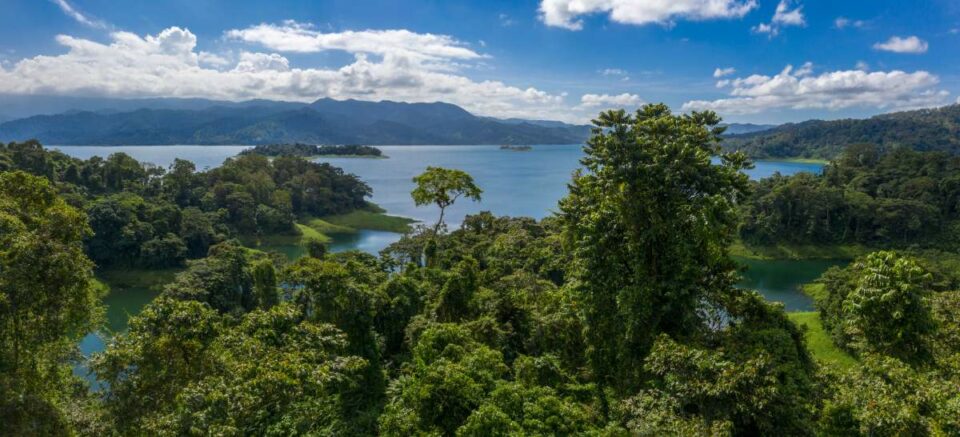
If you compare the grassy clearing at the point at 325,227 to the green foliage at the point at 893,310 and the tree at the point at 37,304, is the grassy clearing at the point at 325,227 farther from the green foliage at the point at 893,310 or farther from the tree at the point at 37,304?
the green foliage at the point at 893,310

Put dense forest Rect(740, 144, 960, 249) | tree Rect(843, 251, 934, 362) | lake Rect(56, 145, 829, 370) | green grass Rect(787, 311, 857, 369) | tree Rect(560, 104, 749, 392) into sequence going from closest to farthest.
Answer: tree Rect(843, 251, 934, 362) → tree Rect(560, 104, 749, 392) → green grass Rect(787, 311, 857, 369) → lake Rect(56, 145, 829, 370) → dense forest Rect(740, 144, 960, 249)

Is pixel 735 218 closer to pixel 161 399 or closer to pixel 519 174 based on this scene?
pixel 161 399

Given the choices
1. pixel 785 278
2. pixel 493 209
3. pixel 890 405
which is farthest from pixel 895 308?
pixel 493 209

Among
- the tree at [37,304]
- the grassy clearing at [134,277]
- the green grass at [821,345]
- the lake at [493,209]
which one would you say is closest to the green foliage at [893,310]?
the lake at [493,209]

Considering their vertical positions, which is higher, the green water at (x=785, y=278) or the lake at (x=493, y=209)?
the lake at (x=493, y=209)

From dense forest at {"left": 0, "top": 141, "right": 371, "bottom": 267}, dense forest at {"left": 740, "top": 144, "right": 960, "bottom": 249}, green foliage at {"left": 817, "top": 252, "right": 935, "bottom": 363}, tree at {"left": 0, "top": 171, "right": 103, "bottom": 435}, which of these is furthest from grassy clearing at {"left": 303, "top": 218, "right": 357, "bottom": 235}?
green foliage at {"left": 817, "top": 252, "right": 935, "bottom": 363}

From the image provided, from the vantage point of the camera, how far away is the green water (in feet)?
151

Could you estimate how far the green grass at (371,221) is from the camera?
3137 inches

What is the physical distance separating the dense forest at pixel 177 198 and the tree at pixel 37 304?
37316mm

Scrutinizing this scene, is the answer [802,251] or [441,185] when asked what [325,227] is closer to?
[441,185]

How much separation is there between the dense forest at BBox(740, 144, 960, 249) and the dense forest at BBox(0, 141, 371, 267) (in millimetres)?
64289

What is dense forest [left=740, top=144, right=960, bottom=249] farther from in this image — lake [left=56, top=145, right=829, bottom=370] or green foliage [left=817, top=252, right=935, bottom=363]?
green foliage [left=817, top=252, right=935, bottom=363]

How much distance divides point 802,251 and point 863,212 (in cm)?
955

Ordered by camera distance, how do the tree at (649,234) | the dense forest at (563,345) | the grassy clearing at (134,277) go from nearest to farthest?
the dense forest at (563,345) < the tree at (649,234) < the grassy clearing at (134,277)
